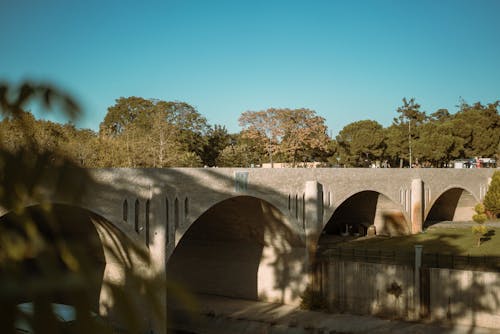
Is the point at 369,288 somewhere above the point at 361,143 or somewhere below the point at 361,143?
below

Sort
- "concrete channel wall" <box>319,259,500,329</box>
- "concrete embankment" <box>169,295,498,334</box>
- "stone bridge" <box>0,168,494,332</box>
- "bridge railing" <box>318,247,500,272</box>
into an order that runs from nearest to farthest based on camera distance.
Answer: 1. "stone bridge" <box>0,168,494,332</box>
2. "concrete channel wall" <box>319,259,500,329</box>
3. "concrete embankment" <box>169,295,498,334</box>
4. "bridge railing" <box>318,247,500,272</box>

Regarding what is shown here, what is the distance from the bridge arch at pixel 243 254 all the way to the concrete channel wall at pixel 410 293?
1820 millimetres

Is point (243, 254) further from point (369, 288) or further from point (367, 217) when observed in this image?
point (367, 217)

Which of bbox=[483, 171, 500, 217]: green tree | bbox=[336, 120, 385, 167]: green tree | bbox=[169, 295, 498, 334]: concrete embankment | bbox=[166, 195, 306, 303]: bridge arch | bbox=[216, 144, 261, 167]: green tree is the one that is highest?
bbox=[336, 120, 385, 167]: green tree

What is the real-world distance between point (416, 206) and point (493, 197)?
7.91 m

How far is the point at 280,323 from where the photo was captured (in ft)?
72.6

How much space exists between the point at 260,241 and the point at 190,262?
13.9 feet

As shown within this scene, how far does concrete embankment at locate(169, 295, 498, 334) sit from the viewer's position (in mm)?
20781

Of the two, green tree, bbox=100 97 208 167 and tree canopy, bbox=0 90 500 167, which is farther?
tree canopy, bbox=0 90 500 167

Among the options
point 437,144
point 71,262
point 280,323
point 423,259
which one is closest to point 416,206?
point 423,259

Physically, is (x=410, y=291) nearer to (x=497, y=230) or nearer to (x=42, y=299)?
(x=497, y=230)

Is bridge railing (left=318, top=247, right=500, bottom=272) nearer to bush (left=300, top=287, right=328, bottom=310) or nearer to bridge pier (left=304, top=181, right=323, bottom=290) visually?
bridge pier (left=304, top=181, right=323, bottom=290)

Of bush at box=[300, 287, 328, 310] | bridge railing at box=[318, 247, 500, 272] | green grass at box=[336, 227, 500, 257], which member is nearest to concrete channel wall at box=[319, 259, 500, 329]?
bush at box=[300, 287, 328, 310]

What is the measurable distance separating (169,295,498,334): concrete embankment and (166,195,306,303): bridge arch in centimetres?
100
